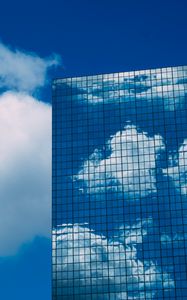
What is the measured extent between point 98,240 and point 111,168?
16737 mm

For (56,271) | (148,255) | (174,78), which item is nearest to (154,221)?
(148,255)

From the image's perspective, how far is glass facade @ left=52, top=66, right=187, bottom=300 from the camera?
162875mm

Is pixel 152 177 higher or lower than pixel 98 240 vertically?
higher

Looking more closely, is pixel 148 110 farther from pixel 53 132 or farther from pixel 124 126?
pixel 53 132

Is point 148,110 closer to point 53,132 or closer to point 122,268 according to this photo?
point 53,132

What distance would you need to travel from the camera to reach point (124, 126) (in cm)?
17662

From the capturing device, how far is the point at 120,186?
17062 cm

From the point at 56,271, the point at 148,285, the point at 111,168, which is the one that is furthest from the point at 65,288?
the point at 111,168

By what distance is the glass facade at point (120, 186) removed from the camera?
16288 cm

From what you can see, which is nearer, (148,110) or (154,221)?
(154,221)

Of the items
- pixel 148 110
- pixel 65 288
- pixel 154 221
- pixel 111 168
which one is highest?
pixel 148 110

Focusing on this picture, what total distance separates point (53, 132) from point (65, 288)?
36854 millimetres

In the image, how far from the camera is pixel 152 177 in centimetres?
16962

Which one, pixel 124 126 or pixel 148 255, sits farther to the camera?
pixel 124 126
